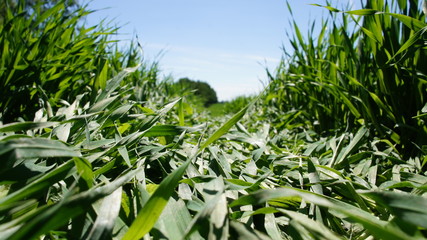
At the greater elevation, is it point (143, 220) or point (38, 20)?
point (38, 20)

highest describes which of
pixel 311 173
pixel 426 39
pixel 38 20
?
pixel 38 20

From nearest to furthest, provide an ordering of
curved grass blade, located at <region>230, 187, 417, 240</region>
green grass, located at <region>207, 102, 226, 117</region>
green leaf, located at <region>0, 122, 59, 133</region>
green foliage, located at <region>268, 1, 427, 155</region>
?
1. curved grass blade, located at <region>230, 187, 417, 240</region>
2. green leaf, located at <region>0, 122, 59, 133</region>
3. green foliage, located at <region>268, 1, 427, 155</region>
4. green grass, located at <region>207, 102, 226, 117</region>

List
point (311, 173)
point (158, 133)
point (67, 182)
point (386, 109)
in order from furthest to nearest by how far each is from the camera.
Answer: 1. point (386, 109)
2. point (158, 133)
3. point (311, 173)
4. point (67, 182)

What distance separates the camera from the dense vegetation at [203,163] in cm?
38

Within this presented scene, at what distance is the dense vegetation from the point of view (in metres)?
0.38

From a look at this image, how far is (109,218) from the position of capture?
0.36 metres

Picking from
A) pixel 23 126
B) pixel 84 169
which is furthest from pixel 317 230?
pixel 23 126

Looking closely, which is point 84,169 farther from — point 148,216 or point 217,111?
point 217,111

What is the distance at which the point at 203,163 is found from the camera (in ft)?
2.41

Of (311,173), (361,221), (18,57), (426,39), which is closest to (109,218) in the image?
(361,221)

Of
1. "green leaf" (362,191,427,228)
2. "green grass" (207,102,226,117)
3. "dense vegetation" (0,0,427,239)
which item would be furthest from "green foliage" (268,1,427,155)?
"green grass" (207,102,226,117)

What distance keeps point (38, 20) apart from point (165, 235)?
1.11 metres

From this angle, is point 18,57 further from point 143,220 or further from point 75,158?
point 143,220

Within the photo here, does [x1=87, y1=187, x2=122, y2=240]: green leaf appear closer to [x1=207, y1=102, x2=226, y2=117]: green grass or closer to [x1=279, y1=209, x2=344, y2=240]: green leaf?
[x1=279, y1=209, x2=344, y2=240]: green leaf
